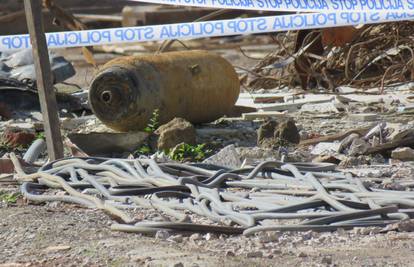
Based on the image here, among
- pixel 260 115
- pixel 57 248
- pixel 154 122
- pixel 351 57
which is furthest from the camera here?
pixel 351 57

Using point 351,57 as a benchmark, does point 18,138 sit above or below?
below

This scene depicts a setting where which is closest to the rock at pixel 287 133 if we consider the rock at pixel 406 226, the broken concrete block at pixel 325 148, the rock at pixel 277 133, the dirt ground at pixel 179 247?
the rock at pixel 277 133

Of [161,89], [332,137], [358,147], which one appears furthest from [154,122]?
[358,147]

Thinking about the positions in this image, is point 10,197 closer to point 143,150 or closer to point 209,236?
point 209,236

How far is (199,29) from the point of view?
10.2 m

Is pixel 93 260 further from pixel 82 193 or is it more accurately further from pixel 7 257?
pixel 82 193

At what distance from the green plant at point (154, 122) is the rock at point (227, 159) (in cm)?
143

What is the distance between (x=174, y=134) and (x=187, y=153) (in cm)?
24

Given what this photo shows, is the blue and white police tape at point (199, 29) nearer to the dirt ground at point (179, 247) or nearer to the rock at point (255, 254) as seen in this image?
the dirt ground at point (179, 247)

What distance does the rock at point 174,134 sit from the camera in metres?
8.78

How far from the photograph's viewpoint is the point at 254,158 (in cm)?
848

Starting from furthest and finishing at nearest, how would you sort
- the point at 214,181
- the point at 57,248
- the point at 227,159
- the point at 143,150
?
A: the point at 143,150 < the point at 227,159 < the point at 214,181 < the point at 57,248

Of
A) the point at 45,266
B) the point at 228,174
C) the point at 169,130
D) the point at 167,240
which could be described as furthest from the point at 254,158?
the point at 45,266

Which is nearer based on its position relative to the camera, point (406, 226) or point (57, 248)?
point (57, 248)
